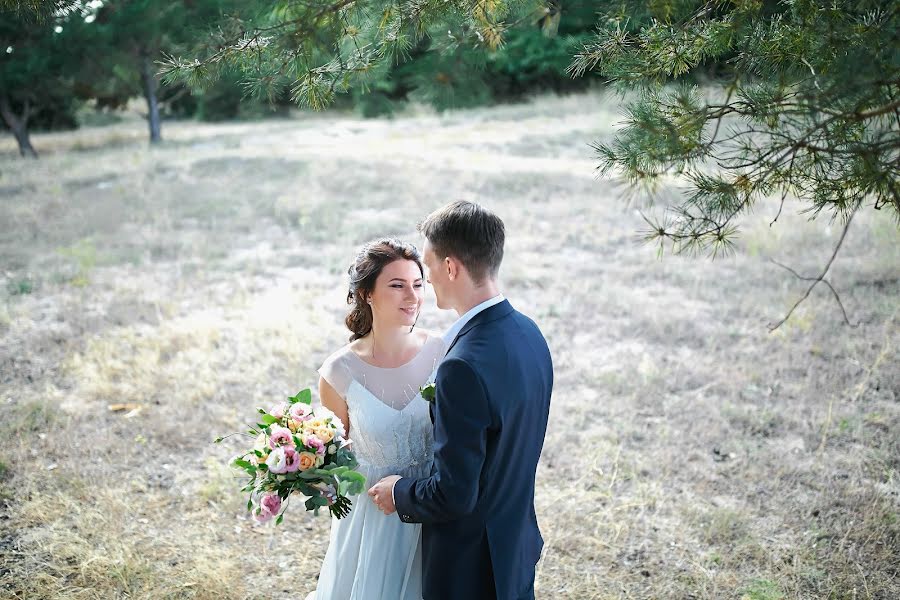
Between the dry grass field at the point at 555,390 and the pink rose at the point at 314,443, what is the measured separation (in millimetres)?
1623

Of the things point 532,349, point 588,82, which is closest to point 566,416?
point 532,349

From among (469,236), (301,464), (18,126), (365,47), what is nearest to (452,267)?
(469,236)

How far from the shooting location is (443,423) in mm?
2143

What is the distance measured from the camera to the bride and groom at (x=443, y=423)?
216 centimetres

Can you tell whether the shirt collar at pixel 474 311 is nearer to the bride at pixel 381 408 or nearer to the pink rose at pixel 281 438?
the bride at pixel 381 408

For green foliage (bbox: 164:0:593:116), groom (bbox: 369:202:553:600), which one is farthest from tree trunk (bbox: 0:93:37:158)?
groom (bbox: 369:202:553:600)

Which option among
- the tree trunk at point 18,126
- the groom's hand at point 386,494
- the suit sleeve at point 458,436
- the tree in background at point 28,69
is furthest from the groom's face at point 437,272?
the tree trunk at point 18,126

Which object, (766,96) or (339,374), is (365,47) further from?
(766,96)

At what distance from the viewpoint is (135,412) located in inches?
226

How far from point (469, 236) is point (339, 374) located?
38.6 inches

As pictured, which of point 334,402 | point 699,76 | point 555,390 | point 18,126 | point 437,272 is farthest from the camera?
point 18,126

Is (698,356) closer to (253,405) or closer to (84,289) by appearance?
(253,405)

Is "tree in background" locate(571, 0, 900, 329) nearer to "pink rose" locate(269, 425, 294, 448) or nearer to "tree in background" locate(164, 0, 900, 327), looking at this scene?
"tree in background" locate(164, 0, 900, 327)

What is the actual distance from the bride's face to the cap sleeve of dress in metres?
0.22
